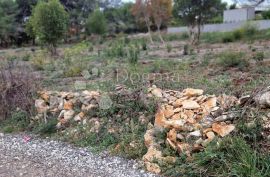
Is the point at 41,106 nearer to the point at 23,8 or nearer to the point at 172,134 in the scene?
the point at 172,134

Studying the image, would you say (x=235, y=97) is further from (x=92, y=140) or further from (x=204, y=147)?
(x=92, y=140)

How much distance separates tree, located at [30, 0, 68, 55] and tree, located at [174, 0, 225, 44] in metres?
8.39

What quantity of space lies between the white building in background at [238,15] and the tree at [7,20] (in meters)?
17.5

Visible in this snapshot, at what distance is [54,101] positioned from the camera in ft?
21.8

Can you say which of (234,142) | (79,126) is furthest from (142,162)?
(79,126)

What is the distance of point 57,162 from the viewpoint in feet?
16.4

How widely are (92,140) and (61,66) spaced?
5472mm

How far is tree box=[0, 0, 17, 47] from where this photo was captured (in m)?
28.0

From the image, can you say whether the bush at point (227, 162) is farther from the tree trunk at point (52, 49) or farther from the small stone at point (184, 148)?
the tree trunk at point (52, 49)

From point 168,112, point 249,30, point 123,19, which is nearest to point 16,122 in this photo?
point 168,112

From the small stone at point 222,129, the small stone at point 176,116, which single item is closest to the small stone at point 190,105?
the small stone at point 176,116

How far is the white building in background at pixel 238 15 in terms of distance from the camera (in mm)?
32612

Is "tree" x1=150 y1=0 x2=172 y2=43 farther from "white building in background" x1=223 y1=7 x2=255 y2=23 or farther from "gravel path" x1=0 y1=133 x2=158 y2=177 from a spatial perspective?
"gravel path" x1=0 y1=133 x2=158 y2=177

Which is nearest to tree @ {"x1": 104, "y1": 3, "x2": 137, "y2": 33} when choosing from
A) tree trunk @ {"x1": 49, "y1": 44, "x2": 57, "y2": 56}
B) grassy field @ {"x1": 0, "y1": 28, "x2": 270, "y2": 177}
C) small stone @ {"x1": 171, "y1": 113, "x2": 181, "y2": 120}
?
tree trunk @ {"x1": 49, "y1": 44, "x2": 57, "y2": 56}
